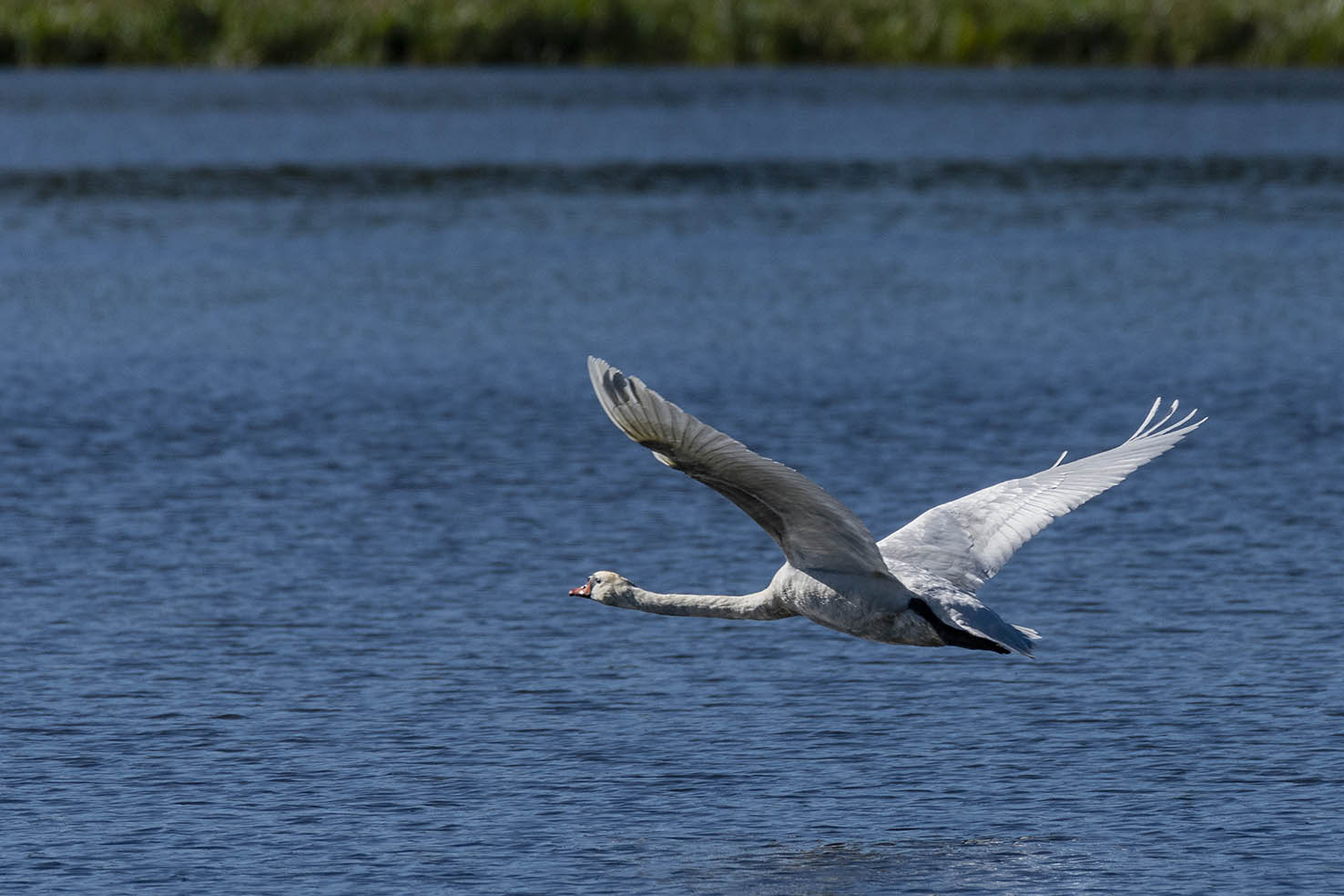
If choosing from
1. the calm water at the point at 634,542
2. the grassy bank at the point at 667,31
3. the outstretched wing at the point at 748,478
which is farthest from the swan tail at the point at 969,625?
the grassy bank at the point at 667,31

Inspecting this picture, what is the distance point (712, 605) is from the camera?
13648 mm

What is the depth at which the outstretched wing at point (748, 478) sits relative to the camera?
1085 cm

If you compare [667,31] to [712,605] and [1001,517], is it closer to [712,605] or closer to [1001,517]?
[1001,517]

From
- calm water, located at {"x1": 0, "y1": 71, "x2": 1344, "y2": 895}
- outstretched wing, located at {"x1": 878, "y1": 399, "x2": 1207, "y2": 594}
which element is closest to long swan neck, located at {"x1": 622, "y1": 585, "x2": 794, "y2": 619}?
outstretched wing, located at {"x1": 878, "y1": 399, "x2": 1207, "y2": 594}

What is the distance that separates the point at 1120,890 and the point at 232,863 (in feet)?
15.0

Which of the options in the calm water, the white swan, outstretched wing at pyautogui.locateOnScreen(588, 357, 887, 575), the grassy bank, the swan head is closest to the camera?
outstretched wing at pyautogui.locateOnScreen(588, 357, 887, 575)

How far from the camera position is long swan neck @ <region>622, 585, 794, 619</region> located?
13375mm

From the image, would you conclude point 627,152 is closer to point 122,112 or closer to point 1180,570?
point 122,112

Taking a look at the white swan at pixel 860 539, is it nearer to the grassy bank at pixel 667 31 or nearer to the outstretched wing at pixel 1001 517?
A: the outstretched wing at pixel 1001 517

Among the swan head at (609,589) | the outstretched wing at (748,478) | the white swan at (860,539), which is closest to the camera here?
the outstretched wing at (748,478)

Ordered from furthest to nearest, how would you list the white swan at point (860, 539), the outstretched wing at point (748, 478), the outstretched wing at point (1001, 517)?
1. the outstretched wing at point (1001, 517)
2. the white swan at point (860, 539)
3. the outstretched wing at point (748, 478)

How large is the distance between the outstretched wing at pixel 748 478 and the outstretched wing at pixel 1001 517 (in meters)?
0.87

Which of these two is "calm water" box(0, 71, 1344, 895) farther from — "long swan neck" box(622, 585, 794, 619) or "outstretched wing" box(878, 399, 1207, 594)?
"outstretched wing" box(878, 399, 1207, 594)

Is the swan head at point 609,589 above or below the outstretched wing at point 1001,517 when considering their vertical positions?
below
